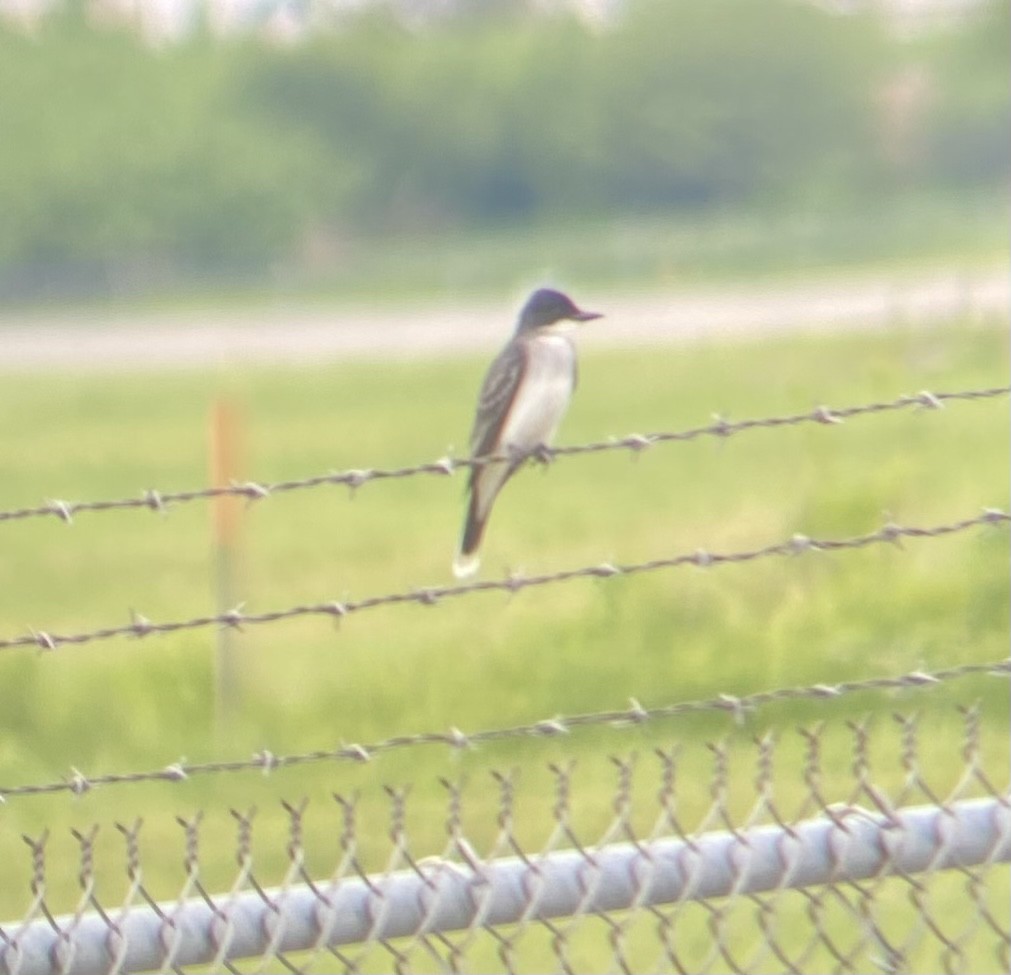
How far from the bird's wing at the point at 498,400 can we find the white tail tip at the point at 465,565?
38cm

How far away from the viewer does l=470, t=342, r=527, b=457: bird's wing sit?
6.79 m

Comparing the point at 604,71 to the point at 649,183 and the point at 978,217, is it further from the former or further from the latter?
the point at 978,217

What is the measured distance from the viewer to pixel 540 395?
676 centimetres

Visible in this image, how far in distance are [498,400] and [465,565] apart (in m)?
0.58

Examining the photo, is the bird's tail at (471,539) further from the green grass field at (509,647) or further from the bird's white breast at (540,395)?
the green grass field at (509,647)

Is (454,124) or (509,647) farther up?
(509,647)

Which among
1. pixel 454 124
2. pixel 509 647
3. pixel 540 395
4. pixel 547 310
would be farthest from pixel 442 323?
pixel 540 395

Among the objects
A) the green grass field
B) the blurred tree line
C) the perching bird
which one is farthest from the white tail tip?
the blurred tree line

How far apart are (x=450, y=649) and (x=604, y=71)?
46309 millimetres

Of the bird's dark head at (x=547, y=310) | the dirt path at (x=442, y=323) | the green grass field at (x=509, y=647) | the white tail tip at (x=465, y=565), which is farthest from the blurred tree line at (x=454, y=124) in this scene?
the white tail tip at (x=465, y=565)

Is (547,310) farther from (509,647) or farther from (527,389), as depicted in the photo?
(509,647)

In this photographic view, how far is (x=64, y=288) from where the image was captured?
40531mm

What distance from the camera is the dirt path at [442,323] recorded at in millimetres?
30375

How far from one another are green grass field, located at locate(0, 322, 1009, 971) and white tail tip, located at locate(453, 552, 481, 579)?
348 mm
